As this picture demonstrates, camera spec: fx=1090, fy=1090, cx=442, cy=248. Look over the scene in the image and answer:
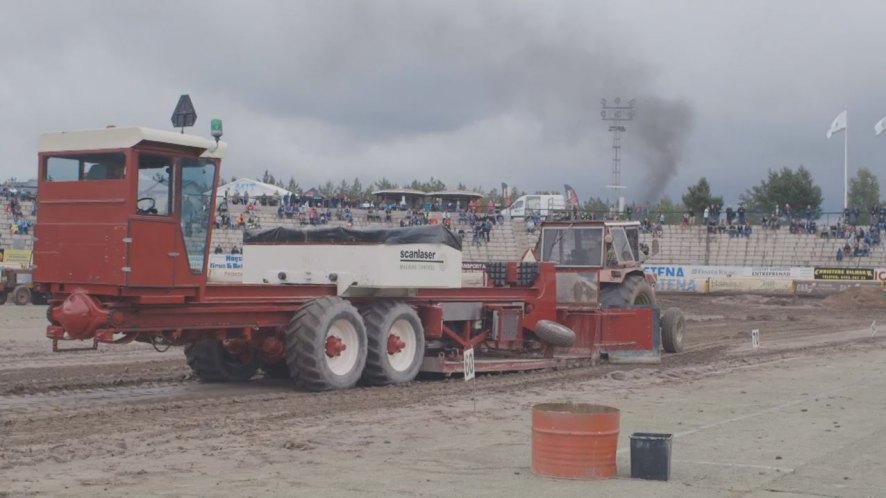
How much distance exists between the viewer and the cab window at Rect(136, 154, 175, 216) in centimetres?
1220

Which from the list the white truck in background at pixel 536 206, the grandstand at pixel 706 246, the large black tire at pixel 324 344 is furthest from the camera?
the white truck in background at pixel 536 206

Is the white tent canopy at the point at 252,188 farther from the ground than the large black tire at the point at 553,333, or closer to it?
farther from the ground

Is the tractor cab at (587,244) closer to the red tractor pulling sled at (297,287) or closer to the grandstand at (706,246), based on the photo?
the red tractor pulling sled at (297,287)

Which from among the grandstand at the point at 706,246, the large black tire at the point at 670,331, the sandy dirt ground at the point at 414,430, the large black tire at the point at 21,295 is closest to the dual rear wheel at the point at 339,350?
the sandy dirt ground at the point at 414,430

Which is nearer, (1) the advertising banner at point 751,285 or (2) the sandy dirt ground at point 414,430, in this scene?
(2) the sandy dirt ground at point 414,430

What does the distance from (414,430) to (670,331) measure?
39.1 ft

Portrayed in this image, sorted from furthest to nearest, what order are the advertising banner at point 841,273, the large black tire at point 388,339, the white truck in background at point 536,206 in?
the white truck in background at point 536,206, the advertising banner at point 841,273, the large black tire at point 388,339

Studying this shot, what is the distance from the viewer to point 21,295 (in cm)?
3931

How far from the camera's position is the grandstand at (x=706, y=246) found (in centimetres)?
5409

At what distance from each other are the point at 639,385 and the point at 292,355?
17.4 feet

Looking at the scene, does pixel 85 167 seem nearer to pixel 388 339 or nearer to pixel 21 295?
pixel 388 339

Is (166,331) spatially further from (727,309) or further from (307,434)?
(727,309)

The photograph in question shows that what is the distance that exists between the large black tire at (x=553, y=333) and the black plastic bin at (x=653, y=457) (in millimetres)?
9150

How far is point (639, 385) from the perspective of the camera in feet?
53.0
